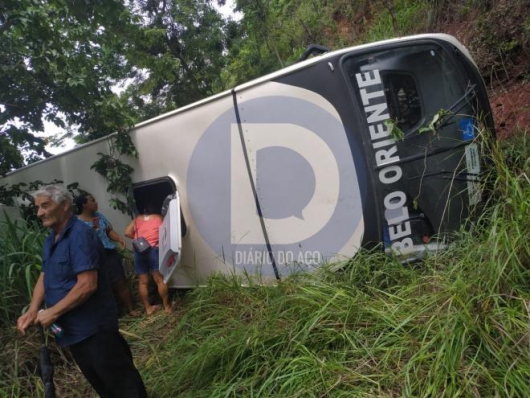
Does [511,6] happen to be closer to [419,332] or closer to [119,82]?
[419,332]

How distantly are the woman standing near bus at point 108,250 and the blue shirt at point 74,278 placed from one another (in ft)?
6.29

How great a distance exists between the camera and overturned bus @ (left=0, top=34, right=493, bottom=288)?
3406mm

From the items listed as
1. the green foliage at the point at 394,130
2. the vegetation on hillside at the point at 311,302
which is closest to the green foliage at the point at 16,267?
the vegetation on hillside at the point at 311,302

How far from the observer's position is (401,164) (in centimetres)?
342

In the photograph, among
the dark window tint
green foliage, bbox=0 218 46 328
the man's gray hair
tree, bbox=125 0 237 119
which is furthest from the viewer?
tree, bbox=125 0 237 119

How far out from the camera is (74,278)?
278 cm

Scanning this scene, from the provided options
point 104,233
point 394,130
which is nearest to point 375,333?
point 394,130

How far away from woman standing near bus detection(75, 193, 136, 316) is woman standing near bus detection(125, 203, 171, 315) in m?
0.17

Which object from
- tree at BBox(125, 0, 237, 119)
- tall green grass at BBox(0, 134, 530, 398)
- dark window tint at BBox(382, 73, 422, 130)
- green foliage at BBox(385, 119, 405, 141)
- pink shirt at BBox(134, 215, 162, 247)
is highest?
tree at BBox(125, 0, 237, 119)

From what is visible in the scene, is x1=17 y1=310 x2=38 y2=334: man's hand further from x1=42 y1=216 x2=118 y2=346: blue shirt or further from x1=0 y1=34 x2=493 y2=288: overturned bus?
x1=0 y1=34 x2=493 y2=288: overturned bus

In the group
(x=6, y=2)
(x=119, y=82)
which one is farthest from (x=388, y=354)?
(x=119, y=82)

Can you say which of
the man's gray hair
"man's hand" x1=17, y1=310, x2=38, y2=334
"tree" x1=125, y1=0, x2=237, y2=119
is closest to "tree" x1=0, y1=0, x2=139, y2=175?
the man's gray hair

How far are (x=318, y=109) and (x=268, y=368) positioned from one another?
6.13 ft

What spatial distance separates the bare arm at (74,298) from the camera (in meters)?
2.66
